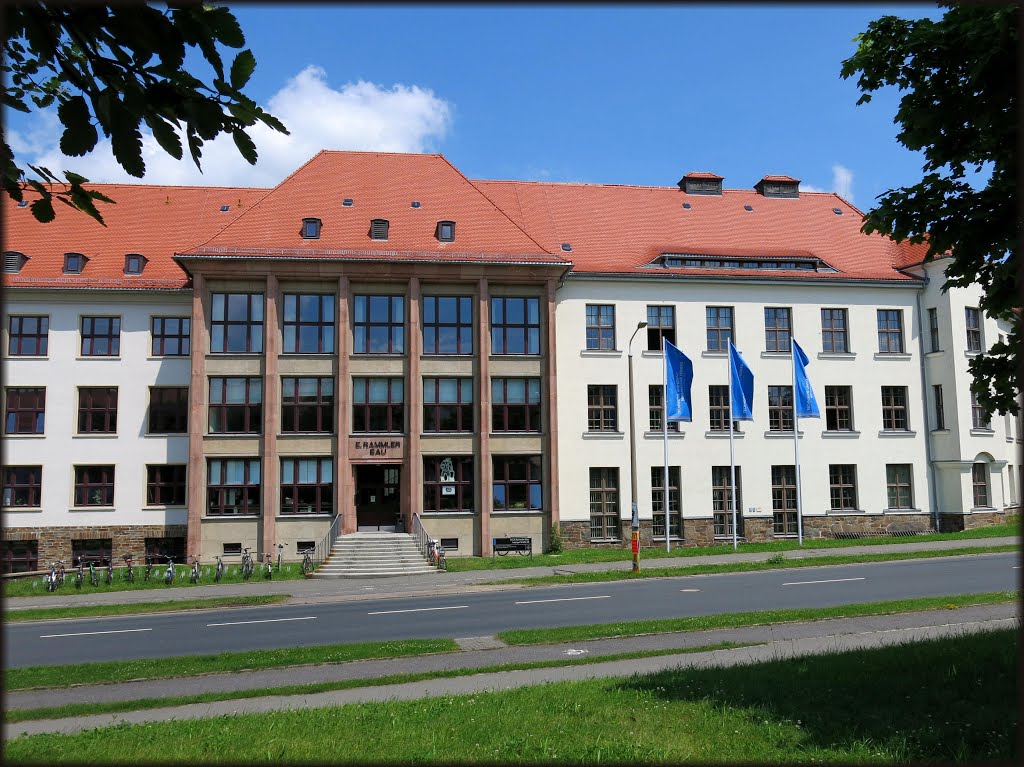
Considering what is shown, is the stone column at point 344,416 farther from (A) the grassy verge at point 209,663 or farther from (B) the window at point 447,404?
(A) the grassy verge at point 209,663

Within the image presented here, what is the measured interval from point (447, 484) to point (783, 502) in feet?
54.8

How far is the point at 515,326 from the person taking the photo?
125 feet

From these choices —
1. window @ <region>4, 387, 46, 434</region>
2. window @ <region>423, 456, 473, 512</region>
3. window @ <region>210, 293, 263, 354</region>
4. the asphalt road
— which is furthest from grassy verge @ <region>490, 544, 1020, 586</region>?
window @ <region>4, 387, 46, 434</region>

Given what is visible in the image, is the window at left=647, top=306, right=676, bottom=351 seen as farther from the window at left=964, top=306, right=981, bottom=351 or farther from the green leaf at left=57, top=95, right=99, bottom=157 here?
the green leaf at left=57, top=95, right=99, bottom=157

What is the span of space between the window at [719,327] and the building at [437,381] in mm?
123

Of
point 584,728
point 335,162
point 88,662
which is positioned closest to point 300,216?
point 335,162

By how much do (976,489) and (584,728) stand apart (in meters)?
39.3

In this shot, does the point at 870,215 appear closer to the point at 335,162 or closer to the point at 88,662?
the point at 88,662

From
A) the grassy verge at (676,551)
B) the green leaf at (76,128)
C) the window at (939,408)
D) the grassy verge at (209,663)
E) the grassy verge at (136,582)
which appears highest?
the window at (939,408)

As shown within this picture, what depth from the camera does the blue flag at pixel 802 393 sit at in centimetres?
3500

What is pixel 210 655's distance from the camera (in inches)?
586

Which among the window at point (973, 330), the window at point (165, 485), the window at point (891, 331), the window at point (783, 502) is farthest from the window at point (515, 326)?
the window at point (973, 330)

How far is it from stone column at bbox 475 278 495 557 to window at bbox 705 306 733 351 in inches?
448

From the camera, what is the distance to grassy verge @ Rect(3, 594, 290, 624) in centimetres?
2291
